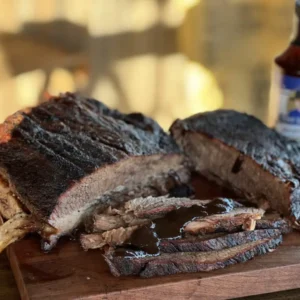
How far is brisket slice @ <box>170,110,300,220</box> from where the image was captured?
190cm

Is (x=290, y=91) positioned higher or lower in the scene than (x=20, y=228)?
higher

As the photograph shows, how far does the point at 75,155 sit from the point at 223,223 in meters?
0.48

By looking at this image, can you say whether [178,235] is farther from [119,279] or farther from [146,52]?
[146,52]

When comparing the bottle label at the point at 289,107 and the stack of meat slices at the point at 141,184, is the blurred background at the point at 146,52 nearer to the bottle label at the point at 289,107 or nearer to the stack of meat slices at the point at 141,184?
the stack of meat slices at the point at 141,184

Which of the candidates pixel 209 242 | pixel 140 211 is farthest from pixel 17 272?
pixel 209 242

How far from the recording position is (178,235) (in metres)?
1.62

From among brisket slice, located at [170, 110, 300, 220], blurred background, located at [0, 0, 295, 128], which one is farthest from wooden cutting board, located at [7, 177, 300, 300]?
blurred background, located at [0, 0, 295, 128]

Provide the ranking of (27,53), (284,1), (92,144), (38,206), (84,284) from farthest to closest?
(284,1) < (27,53) < (92,144) < (38,206) < (84,284)

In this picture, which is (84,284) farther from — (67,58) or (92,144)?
(67,58)

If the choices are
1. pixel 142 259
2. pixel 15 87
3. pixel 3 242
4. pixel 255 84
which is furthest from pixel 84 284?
pixel 255 84

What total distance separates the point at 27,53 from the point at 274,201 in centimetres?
143

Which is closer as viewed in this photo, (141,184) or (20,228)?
(20,228)

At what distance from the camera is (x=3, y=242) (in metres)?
1.66

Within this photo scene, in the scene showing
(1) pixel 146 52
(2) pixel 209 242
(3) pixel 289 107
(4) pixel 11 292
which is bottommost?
(4) pixel 11 292
